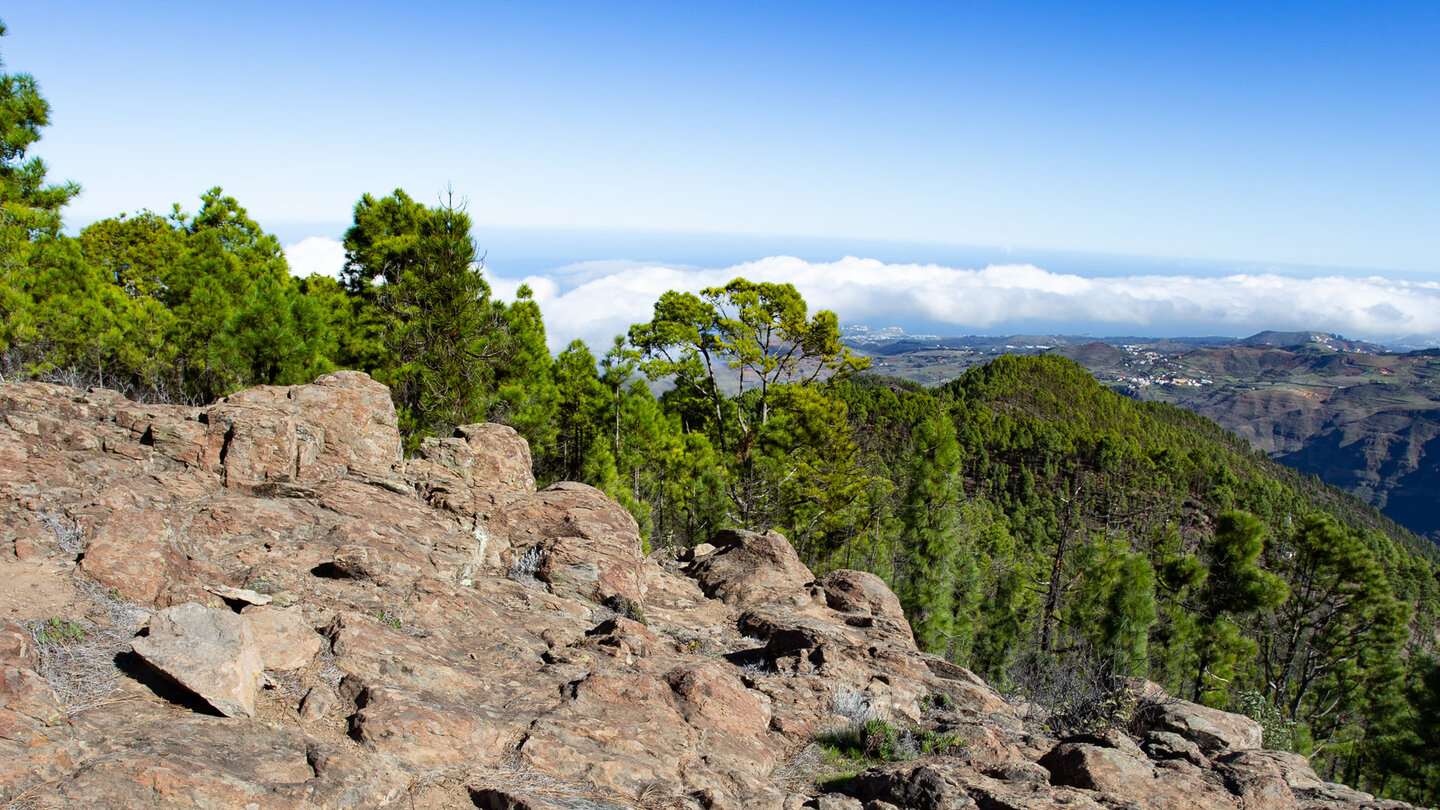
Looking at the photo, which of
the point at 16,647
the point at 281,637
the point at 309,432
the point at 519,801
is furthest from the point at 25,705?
the point at 309,432

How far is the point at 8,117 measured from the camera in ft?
56.9

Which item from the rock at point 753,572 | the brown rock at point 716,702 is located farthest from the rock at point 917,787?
the rock at point 753,572

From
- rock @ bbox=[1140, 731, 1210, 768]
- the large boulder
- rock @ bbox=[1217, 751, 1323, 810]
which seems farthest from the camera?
the large boulder

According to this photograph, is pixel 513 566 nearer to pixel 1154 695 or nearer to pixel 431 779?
pixel 431 779

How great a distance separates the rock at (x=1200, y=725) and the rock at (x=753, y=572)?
23.5ft

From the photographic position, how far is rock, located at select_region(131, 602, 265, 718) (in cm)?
660

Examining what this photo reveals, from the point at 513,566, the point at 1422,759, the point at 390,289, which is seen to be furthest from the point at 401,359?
the point at 1422,759

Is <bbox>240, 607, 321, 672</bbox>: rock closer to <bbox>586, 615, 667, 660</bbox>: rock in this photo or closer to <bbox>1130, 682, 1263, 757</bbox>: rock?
<bbox>586, 615, 667, 660</bbox>: rock

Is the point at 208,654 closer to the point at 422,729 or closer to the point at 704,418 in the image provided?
the point at 422,729

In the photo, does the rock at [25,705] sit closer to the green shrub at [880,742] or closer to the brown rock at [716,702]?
the brown rock at [716,702]

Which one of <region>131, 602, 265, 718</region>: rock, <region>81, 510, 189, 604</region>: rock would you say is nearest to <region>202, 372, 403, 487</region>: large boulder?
<region>81, 510, 189, 604</region>: rock

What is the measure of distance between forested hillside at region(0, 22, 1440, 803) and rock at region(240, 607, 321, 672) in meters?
12.5

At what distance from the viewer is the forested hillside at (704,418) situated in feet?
65.0

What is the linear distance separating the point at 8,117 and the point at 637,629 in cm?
2020
